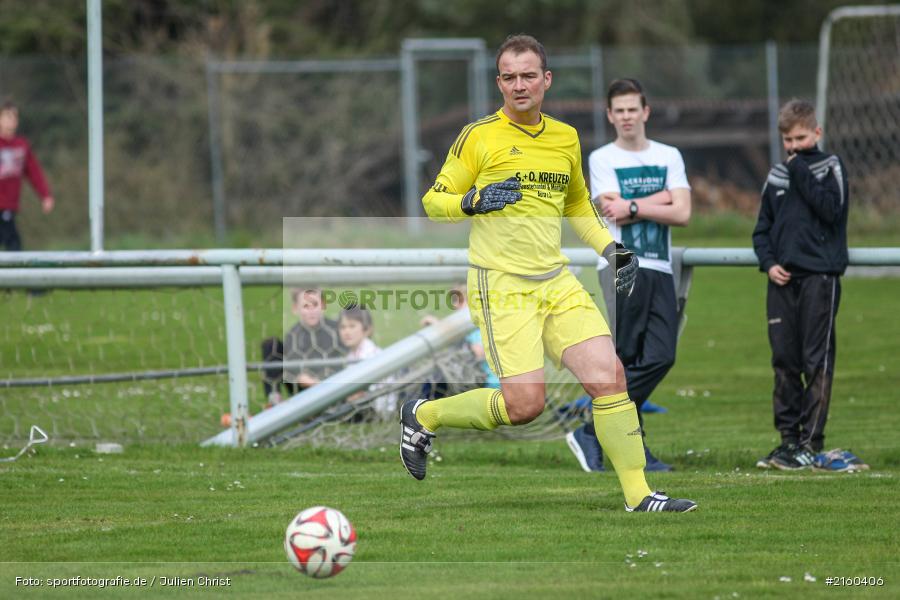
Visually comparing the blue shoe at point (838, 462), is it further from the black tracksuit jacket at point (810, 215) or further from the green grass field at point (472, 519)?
the black tracksuit jacket at point (810, 215)

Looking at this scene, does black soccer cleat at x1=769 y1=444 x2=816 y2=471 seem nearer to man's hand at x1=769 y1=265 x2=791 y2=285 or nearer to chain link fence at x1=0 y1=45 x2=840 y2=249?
man's hand at x1=769 y1=265 x2=791 y2=285

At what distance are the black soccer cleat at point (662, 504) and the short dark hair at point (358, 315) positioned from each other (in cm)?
438

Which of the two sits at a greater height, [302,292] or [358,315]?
[302,292]

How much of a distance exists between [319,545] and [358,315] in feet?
17.9

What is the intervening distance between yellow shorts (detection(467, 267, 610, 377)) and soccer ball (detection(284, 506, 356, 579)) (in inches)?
60.2

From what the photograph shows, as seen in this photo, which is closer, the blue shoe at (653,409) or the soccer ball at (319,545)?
the soccer ball at (319,545)

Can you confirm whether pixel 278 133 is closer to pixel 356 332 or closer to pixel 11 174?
pixel 11 174

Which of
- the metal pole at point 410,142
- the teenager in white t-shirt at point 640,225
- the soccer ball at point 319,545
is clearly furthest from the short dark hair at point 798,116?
the metal pole at point 410,142

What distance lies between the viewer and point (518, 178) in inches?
250

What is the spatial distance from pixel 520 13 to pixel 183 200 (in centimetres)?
1127

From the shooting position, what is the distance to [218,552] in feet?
18.6

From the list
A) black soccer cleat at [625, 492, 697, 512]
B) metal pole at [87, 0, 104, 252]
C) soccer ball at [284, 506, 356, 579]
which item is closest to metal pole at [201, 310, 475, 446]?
metal pole at [87, 0, 104, 252]

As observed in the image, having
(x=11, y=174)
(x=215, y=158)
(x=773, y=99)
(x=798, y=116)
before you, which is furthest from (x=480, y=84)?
(x=798, y=116)

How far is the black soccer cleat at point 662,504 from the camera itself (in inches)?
246
